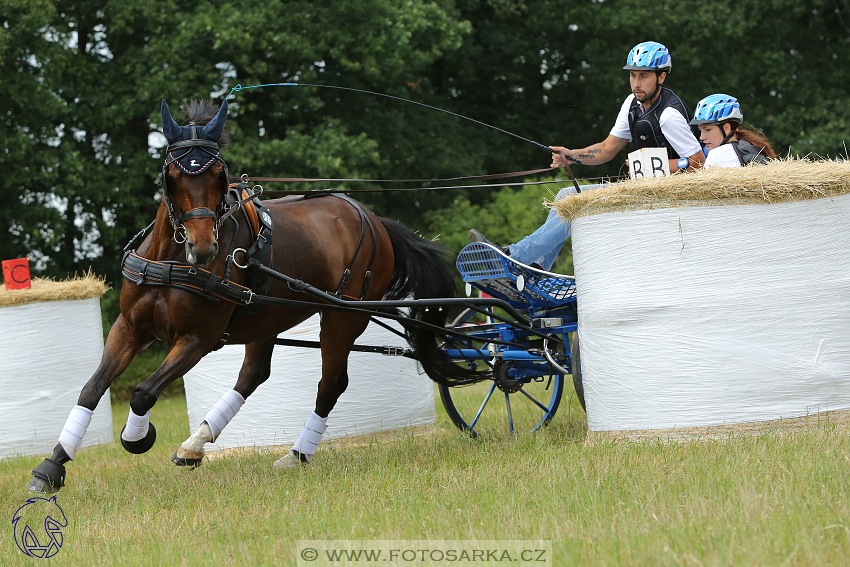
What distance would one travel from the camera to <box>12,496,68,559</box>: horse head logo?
3824mm

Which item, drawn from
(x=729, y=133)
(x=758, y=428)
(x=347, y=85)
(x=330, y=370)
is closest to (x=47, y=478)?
(x=330, y=370)

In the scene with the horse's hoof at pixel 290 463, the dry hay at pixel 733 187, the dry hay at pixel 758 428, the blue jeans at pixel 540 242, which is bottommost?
the horse's hoof at pixel 290 463

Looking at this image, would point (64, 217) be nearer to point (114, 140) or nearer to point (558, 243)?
point (114, 140)

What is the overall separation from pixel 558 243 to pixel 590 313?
0.99 m

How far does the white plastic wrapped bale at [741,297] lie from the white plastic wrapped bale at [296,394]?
2501mm

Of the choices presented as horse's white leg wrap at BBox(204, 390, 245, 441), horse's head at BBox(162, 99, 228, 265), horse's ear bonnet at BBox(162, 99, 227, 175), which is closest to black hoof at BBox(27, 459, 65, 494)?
horse's white leg wrap at BBox(204, 390, 245, 441)

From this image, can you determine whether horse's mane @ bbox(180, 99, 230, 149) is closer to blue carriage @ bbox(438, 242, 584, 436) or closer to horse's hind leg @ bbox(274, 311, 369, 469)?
horse's hind leg @ bbox(274, 311, 369, 469)

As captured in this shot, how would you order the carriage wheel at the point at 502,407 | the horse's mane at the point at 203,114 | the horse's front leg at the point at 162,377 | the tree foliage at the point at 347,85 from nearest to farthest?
1. the horse's front leg at the point at 162,377
2. the horse's mane at the point at 203,114
3. the carriage wheel at the point at 502,407
4. the tree foliage at the point at 347,85

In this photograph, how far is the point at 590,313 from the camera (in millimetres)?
4941

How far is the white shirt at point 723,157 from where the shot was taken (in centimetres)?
533

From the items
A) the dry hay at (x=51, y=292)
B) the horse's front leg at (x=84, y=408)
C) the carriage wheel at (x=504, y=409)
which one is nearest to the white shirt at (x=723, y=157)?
the carriage wheel at (x=504, y=409)

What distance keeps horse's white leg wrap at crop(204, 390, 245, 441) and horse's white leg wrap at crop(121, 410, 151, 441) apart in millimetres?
517

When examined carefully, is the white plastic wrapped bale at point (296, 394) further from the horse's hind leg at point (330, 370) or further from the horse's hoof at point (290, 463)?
the horse's hoof at point (290, 463)

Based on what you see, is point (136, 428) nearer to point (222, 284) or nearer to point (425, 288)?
point (222, 284)
